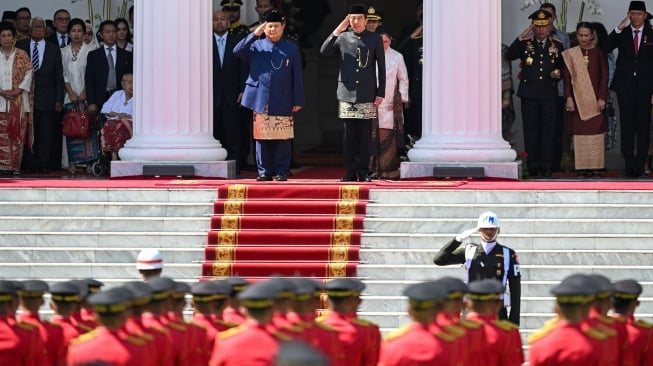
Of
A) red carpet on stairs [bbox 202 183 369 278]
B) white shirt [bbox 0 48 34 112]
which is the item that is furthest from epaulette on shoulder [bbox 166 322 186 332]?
white shirt [bbox 0 48 34 112]

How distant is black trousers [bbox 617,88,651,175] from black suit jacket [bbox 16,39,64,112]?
7299 mm

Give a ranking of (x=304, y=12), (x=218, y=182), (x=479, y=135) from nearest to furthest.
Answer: (x=218, y=182) < (x=479, y=135) < (x=304, y=12)

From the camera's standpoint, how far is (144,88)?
73.9ft

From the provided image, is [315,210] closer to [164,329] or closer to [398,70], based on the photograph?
[398,70]

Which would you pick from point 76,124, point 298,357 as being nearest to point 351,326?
point 298,357

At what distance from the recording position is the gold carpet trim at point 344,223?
762 inches

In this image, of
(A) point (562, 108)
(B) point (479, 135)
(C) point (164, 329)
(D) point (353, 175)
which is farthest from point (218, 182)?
(C) point (164, 329)

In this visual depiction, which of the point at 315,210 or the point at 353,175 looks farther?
the point at 353,175

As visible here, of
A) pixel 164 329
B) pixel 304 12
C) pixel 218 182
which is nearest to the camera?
pixel 164 329

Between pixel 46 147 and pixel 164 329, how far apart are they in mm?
13519

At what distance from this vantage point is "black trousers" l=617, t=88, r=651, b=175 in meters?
23.3

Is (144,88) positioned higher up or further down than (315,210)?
higher up

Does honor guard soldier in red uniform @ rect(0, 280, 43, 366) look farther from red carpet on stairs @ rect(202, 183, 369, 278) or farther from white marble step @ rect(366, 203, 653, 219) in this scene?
white marble step @ rect(366, 203, 653, 219)

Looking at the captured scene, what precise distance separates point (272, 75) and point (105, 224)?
2.90m
